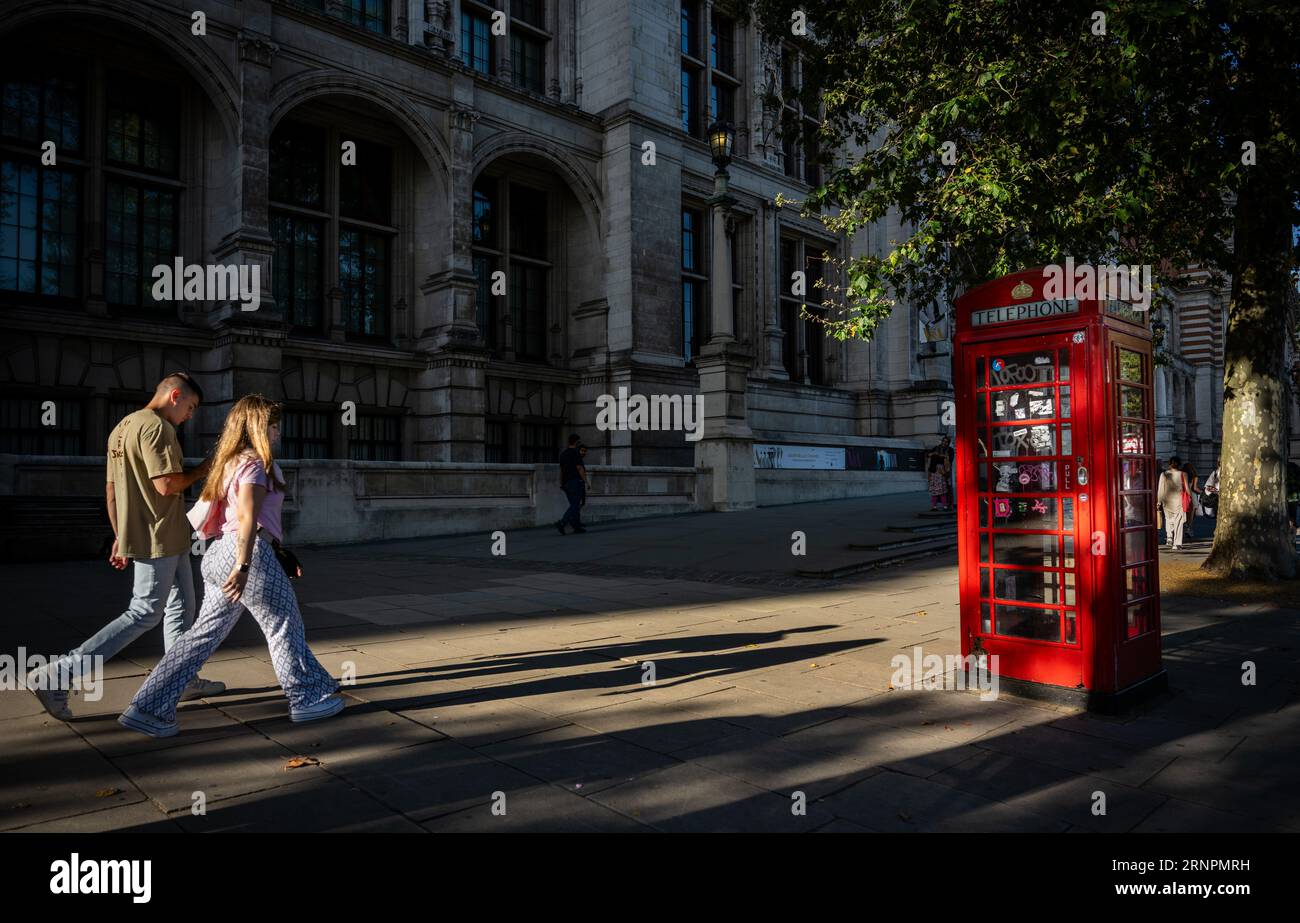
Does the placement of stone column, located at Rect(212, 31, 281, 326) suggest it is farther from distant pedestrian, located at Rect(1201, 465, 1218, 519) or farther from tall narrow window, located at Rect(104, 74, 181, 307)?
distant pedestrian, located at Rect(1201, 465, 1218, 519)

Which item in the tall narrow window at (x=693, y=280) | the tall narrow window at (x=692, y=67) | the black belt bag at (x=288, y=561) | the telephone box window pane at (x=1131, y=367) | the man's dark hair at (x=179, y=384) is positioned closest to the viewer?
the black belt bag at (x=288, y=561)

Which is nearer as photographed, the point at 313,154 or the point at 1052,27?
the point at 1052,27

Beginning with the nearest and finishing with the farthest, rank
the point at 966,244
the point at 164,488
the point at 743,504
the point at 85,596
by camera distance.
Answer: the point at 164,488 → the point at 85,596 → the point at 966,244 → the point at 743,504

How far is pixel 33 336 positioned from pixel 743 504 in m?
15.6

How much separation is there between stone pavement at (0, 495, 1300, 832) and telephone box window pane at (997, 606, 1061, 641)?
43 centimetres

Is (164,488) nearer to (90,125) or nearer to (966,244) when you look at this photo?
(966,244)

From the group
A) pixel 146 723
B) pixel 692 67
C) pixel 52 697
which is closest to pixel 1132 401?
pixel 146 723

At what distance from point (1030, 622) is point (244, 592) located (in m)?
4.71

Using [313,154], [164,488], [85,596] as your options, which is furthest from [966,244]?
[313,154]

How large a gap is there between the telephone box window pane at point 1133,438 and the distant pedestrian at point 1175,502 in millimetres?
11455

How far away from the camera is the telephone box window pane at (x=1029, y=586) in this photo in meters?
5.36

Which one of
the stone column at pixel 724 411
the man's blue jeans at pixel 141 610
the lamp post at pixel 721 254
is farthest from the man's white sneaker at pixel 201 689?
the stone column at pixel 724 411

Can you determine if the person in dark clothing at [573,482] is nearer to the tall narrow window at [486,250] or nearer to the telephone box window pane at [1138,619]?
the tall narrow window at [486,250]
